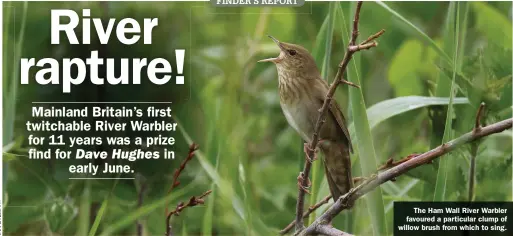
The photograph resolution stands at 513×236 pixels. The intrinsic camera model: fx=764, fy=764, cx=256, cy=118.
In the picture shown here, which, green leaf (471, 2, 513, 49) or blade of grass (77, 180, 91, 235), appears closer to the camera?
blade of grass (77, 180, 91, 235)

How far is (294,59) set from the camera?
7.07ft

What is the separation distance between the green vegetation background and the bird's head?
29 millimetres

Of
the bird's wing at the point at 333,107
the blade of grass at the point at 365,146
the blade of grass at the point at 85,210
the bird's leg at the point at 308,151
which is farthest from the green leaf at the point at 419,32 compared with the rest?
the blade of grass at the point at 85,210

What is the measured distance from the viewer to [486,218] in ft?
7.25

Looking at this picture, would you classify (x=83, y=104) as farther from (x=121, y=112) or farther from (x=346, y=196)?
(x=346, y=196)

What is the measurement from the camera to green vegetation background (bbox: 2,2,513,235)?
2.15 meters

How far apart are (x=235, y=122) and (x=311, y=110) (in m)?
0.24

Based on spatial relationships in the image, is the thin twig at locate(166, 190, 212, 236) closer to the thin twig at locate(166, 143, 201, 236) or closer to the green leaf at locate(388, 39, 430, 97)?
the thin twig at locate(166, 143, 201, 236)

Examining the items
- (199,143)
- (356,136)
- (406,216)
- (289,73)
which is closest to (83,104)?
(199,143)

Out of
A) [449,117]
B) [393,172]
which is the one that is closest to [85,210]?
[393,172]

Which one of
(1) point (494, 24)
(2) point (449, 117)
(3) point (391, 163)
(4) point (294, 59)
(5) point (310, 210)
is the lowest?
(5) point (310, 210)

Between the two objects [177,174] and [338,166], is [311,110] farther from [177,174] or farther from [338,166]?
[177,174]

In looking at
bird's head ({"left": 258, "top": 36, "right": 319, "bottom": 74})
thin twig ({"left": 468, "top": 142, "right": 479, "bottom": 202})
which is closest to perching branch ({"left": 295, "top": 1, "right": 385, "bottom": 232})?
bird's head ({"left": 258, "top": 36, "right": 319, "bottom": 74})

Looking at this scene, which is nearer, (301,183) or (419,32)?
(301,183)
